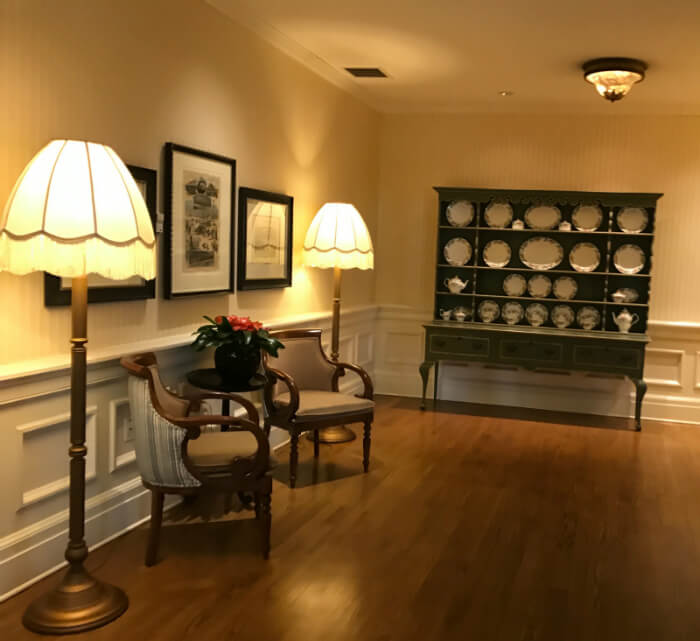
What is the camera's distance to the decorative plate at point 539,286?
21.3 feet

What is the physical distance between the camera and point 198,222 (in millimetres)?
3936

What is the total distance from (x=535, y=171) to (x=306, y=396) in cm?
333

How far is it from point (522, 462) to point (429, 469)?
0.68 metres

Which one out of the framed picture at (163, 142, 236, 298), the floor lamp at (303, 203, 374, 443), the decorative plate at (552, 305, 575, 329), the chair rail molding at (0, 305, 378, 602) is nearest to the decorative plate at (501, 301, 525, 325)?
the decorative plate at (552, 305, 575, 329)

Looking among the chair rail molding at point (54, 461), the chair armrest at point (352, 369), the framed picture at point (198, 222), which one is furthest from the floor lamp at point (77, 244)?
the chair armrest at point (352, 369)

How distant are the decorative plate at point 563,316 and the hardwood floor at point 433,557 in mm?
1692

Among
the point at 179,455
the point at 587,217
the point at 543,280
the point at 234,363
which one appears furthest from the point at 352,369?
the point at 587,217

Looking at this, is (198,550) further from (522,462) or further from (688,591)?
(522,462)

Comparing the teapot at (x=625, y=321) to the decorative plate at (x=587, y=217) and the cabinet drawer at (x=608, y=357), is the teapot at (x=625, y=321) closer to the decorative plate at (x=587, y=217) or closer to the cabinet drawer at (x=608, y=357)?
the cabinet drawer at (x=608, y=357)

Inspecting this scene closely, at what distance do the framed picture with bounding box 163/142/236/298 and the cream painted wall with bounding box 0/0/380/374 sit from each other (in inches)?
3.4

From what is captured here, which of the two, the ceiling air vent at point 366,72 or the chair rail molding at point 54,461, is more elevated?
the ceiling air vent at point 366,72

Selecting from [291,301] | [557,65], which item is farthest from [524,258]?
[291,301]

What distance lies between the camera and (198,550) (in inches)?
127

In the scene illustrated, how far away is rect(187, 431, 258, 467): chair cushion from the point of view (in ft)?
10.1
